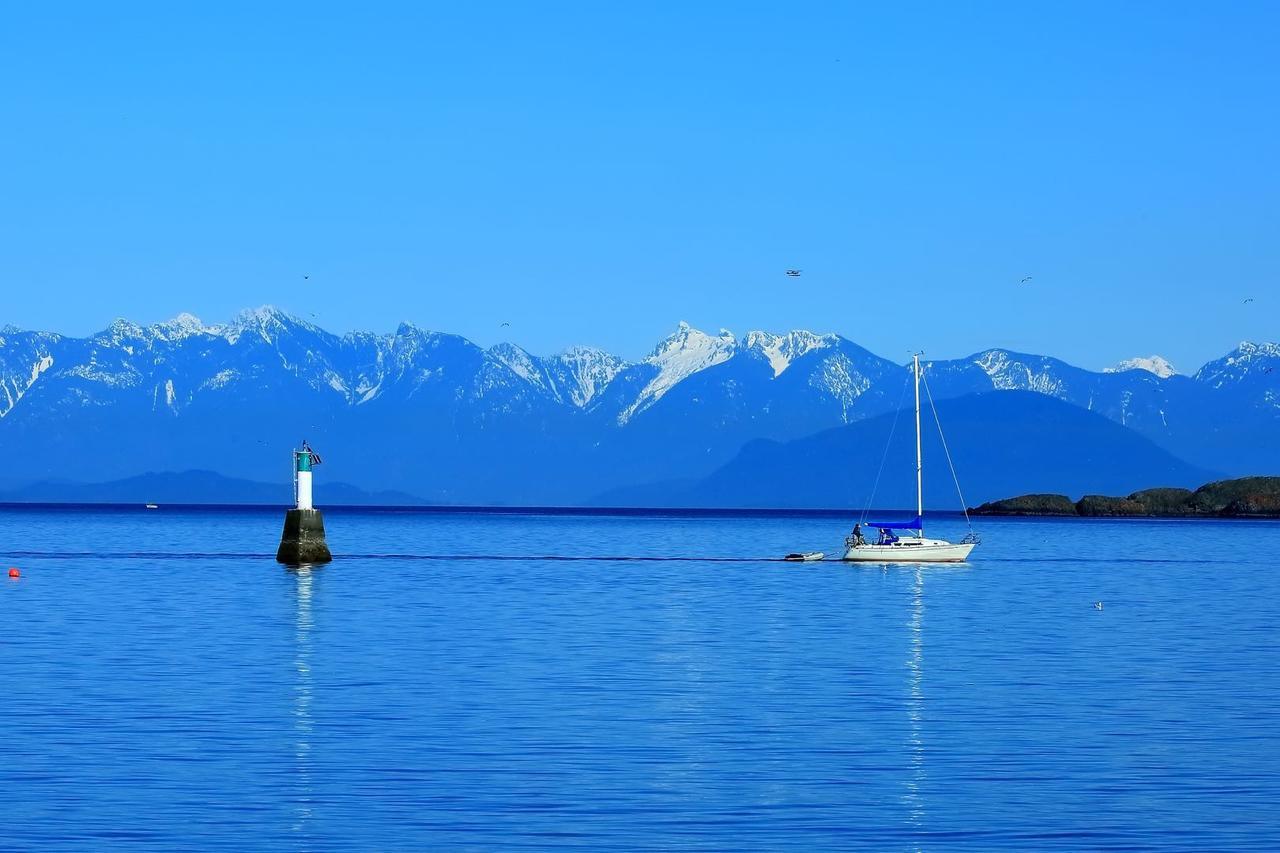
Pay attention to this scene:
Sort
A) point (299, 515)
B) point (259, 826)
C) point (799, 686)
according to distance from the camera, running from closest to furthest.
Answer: point (259, 826)
point (799, 686)
point (299, 515)

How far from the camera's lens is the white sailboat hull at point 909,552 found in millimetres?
122250

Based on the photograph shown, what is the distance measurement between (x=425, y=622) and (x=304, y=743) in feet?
111

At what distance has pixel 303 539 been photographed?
104000mm

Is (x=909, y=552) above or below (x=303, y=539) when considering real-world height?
below

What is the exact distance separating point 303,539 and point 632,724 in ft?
220

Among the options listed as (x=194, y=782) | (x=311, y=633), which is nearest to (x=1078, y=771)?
(x=194, y=782)

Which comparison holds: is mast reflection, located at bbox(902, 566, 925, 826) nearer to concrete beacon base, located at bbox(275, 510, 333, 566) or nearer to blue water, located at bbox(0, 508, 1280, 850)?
blue water, located at bbox(0, 508, 1280, 850)

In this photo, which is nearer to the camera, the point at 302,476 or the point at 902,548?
the point at 302,476

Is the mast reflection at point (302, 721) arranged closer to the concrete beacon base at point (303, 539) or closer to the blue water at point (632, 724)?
the blue water at point (632, 724)

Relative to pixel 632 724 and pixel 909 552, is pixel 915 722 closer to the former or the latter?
pixel 632 724

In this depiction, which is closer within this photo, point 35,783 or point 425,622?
point 35,783

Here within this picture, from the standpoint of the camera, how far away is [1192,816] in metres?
29.2

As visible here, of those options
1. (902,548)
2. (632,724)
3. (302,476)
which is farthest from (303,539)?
(632,724)

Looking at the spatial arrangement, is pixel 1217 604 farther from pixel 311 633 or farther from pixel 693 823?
pixel 693 823
